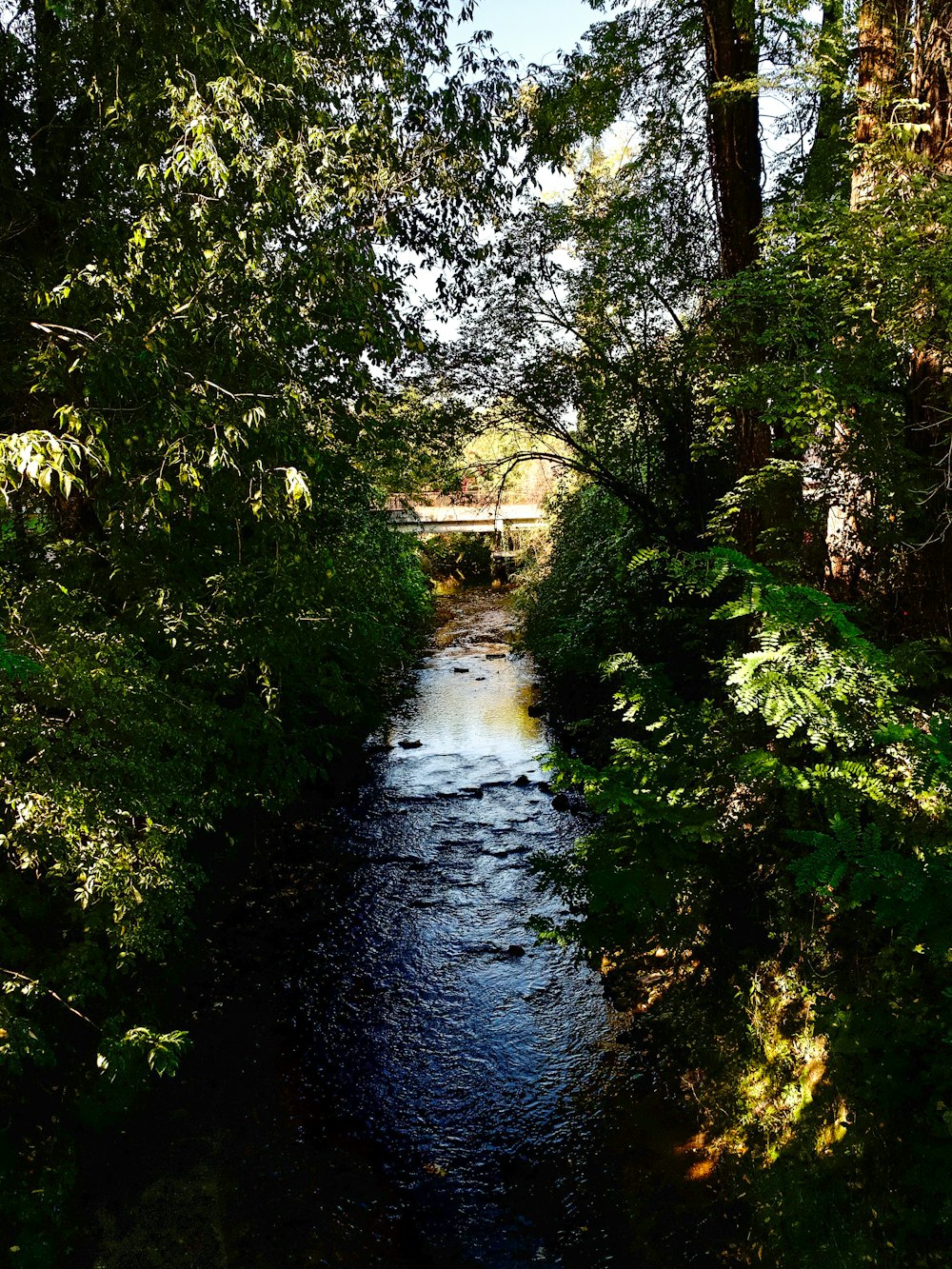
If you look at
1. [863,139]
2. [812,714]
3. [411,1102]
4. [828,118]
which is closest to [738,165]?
[828,118]

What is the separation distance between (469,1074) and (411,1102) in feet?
1.38

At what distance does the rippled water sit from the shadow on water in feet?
0.04

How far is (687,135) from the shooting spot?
317 inches

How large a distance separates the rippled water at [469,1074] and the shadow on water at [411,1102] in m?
0.01

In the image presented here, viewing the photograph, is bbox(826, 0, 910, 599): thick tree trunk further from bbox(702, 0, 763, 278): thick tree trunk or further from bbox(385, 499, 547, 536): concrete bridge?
bbox(385, 499, 547, 536): concrete bridge

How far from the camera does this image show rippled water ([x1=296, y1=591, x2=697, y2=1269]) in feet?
13.0

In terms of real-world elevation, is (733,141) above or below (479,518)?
above

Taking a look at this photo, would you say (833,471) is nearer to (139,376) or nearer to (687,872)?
(687,872)

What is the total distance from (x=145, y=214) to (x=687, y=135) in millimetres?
6324

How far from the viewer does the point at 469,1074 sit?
199 inches

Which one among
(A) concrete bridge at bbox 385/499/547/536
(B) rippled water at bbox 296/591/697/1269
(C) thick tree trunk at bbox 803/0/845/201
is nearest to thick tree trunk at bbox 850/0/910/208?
(C) thick tree trunk at bbox 803/0/845/201

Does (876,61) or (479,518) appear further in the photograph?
(479,518)

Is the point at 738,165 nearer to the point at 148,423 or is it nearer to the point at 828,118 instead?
the point at 828,118

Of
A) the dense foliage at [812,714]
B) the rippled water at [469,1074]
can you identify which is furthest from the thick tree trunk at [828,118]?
the rippled water at [469,1074]
